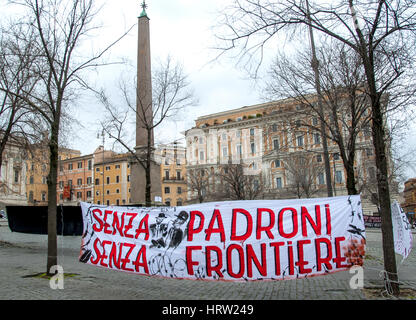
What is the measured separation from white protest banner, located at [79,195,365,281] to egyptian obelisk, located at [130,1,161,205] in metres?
11.1

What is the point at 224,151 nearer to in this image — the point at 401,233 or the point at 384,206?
the point at 401,233

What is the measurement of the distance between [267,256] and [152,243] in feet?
7.39

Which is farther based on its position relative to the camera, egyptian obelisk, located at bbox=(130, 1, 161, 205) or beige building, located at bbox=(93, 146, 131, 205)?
beige building, located at bbox=(93, 146, 131, 205)

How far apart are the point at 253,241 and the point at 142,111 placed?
12602 millimetres

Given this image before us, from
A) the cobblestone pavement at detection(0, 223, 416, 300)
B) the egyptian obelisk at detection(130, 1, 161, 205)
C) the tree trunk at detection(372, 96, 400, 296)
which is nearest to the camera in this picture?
the tree trunk at detection(372, 96, 400, 296)

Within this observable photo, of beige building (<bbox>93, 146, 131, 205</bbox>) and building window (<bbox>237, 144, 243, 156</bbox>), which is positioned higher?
building window (<bbox>237, 144, 243, 156</bbox>)

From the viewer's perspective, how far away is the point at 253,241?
6.28 metres

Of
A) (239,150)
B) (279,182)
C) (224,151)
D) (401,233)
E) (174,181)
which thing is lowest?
(401,233)

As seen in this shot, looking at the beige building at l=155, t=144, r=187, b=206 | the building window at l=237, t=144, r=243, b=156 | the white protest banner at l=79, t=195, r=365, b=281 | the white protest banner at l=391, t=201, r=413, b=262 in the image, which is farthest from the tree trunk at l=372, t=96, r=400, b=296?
the beige building at l=155, t=144, r=187, b=206

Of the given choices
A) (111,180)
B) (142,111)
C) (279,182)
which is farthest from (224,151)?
(142,111)

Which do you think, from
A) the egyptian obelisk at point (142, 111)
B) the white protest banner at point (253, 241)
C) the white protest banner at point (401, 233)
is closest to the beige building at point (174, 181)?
the egyptian obelisk at point (142, 111)

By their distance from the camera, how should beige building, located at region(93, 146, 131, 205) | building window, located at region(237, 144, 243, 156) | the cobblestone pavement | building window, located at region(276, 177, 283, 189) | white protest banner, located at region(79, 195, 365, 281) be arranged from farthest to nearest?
beige building, located at region(93, 146, 131, 205), building window, located at region(237, 144, 243, 156), building window, located at region(276, 177, 283, 189), the cobblestone pavement, white protest banner, located at region(79, 195, 365, 281)

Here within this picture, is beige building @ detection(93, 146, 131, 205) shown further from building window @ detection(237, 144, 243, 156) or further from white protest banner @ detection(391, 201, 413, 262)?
white protest banner @ detection(391, 201, 413, 262)

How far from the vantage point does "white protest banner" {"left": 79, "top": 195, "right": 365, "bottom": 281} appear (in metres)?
6.15
